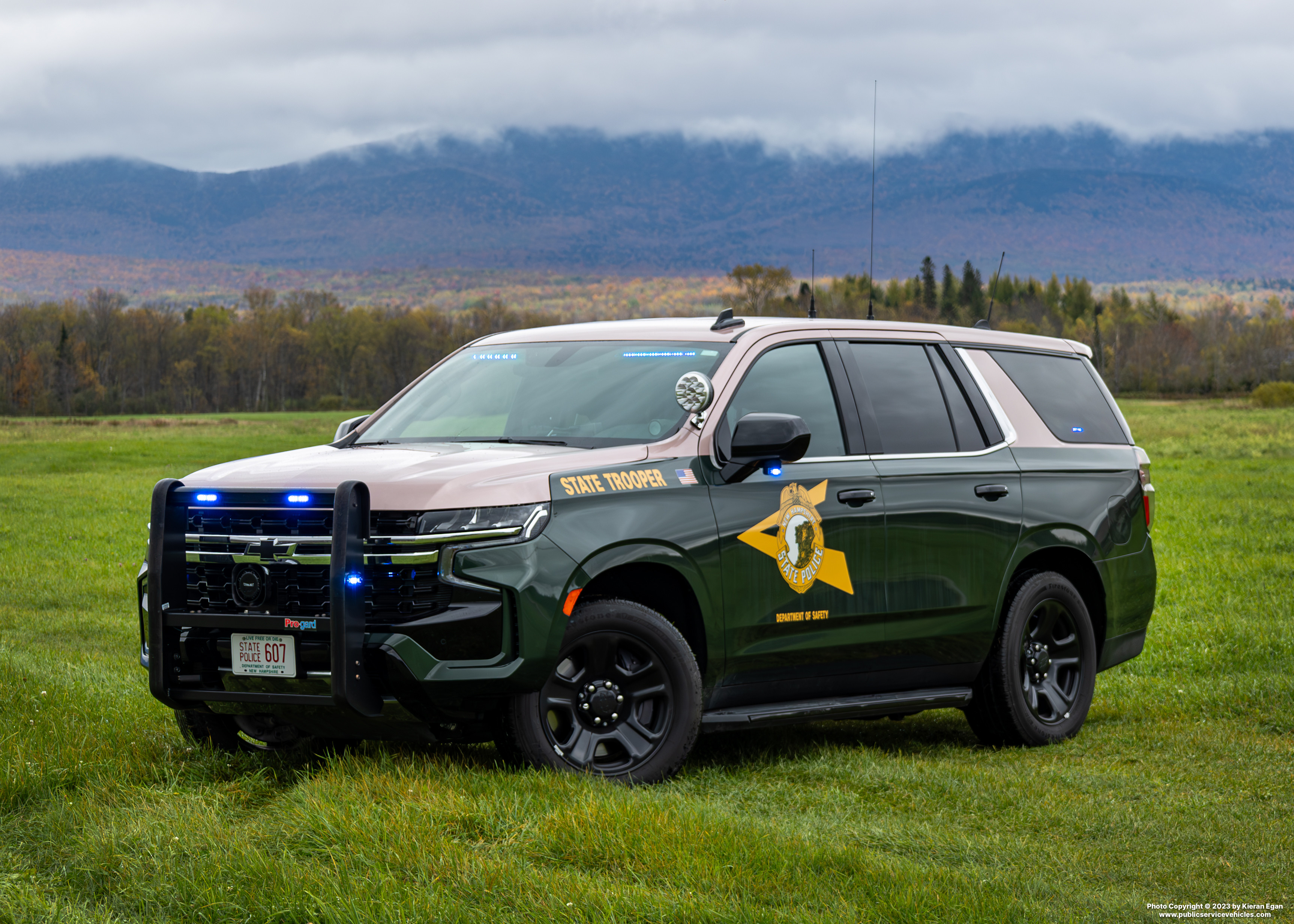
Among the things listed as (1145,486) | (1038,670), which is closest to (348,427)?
(1038,670)

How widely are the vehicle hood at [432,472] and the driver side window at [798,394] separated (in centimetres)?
74

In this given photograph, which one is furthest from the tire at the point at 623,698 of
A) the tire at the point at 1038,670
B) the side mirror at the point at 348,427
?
the tire at the point at 1038,670

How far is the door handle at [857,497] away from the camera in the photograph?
689cm

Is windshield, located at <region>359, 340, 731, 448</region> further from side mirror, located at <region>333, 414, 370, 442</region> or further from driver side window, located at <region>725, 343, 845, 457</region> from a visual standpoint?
driver side window, located at <region>725, 343, 845, 457</region>

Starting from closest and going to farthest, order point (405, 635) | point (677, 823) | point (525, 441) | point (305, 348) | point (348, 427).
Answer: point (677, 823), point (405, 635), point (525, 441), point (348, 427), point (305, 348)

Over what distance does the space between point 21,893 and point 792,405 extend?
387 centimetres

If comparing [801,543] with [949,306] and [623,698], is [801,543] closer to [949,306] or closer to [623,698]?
[623,698]

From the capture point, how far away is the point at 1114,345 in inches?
7136

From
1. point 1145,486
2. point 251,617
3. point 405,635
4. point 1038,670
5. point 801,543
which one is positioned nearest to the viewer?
point 405,635

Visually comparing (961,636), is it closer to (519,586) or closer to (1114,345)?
(519,586)

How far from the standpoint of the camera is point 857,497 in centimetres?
693

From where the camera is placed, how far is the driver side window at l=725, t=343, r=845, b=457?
6.82m

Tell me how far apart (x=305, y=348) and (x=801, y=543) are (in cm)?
16345

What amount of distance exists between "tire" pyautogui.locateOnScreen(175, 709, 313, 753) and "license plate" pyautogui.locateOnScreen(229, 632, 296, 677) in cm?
70
